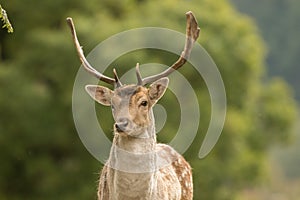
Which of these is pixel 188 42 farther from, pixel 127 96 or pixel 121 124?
pixel 121 124

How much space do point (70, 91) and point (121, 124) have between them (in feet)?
64.4

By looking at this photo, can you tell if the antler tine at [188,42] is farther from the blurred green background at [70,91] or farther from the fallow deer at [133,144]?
the blurred green background at [70,91]

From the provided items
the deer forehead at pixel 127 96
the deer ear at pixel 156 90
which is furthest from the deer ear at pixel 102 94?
the deer ear at pixel 156 90

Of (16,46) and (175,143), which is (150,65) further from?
(16,46)

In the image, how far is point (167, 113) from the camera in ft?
90.8

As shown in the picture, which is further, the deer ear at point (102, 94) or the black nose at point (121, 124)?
the deer ear at point (102, 94)

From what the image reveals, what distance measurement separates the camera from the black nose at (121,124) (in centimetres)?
894

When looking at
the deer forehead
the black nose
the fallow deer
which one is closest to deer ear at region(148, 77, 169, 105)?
the fallow deer

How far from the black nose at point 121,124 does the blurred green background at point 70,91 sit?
16.3 metres

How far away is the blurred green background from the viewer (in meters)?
28.2

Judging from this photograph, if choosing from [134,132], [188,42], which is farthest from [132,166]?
[188,42]

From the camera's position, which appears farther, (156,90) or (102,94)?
(102,94)

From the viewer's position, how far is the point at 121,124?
8.98 metres

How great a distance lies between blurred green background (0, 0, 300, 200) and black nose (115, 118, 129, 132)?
53.5 ft
